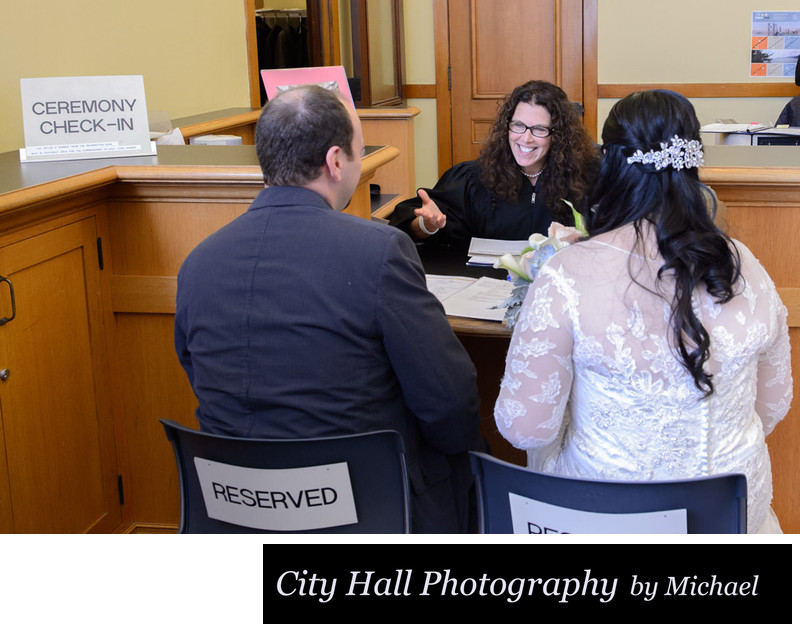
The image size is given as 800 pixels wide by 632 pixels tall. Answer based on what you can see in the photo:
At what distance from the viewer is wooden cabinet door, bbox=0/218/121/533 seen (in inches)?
81.0

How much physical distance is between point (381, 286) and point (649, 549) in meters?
0.63

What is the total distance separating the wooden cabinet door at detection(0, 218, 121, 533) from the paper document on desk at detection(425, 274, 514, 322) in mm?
907

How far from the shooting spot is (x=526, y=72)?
6.95 m

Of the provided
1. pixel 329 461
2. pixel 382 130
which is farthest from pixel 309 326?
pixel 382 130

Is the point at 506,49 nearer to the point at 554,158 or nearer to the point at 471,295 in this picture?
the point at 554,158

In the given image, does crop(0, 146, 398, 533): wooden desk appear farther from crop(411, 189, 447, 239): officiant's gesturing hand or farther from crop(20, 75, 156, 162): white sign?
crop(411, 189, 447, 239): officiant's gesturing hand

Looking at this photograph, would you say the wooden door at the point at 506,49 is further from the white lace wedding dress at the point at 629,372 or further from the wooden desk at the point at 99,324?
the white lace wedding dress at the point at 629,372

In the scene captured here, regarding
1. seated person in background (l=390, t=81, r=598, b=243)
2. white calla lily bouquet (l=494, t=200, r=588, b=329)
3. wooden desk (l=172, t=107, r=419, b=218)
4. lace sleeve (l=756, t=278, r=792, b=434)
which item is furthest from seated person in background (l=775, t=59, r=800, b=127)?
lace sleeve (l=756, t=278, r=792, b=434)

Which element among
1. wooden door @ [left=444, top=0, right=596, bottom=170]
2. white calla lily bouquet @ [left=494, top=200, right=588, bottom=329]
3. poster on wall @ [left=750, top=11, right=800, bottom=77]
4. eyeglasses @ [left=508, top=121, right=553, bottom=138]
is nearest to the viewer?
white calla lily bouquet @ [left=494, top=200, right=588, bottom=329]

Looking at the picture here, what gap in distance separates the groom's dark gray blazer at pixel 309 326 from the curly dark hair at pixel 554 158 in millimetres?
1493

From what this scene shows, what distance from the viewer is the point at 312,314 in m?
1.52

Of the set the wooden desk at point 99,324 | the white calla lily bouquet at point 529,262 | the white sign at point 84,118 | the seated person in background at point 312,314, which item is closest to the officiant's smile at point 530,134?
the wooden desk at point 99,324

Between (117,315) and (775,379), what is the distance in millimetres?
1666

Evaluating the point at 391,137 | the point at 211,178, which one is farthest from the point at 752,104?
the point at 211,178
